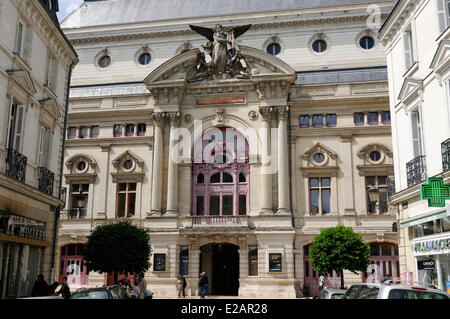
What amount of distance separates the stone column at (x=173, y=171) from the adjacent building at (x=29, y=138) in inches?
485

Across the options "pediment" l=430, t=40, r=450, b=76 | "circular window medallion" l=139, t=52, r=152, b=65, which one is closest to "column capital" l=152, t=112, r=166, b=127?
"circular window medallion" l=139, t=52, r=152, b=65

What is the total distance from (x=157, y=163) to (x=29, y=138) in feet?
52.9

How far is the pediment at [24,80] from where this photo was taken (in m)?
16.9

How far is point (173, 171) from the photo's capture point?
3412 centimetres

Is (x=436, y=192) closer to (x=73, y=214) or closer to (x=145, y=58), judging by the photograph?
(x=73, y=214)

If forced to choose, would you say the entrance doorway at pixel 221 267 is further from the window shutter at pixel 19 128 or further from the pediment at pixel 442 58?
the pediment at pixel 442 58

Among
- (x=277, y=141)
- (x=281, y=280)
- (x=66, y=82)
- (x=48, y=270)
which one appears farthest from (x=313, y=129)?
(x=48, y=270)

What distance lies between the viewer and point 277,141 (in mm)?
33781

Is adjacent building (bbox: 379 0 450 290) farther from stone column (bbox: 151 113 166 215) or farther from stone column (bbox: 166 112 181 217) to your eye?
stone column (bbox: 151 113 166 215)

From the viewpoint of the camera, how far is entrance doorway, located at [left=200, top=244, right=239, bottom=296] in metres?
34.2

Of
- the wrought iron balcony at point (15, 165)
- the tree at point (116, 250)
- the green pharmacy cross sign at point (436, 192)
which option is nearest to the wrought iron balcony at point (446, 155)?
the green pharmacy cross sign at point (436, 192)

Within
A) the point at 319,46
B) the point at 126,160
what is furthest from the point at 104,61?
the point at 319,46

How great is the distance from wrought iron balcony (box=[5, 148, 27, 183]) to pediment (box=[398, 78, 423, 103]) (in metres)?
14.7

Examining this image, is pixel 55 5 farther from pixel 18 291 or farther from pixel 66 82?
pixel 18 291
